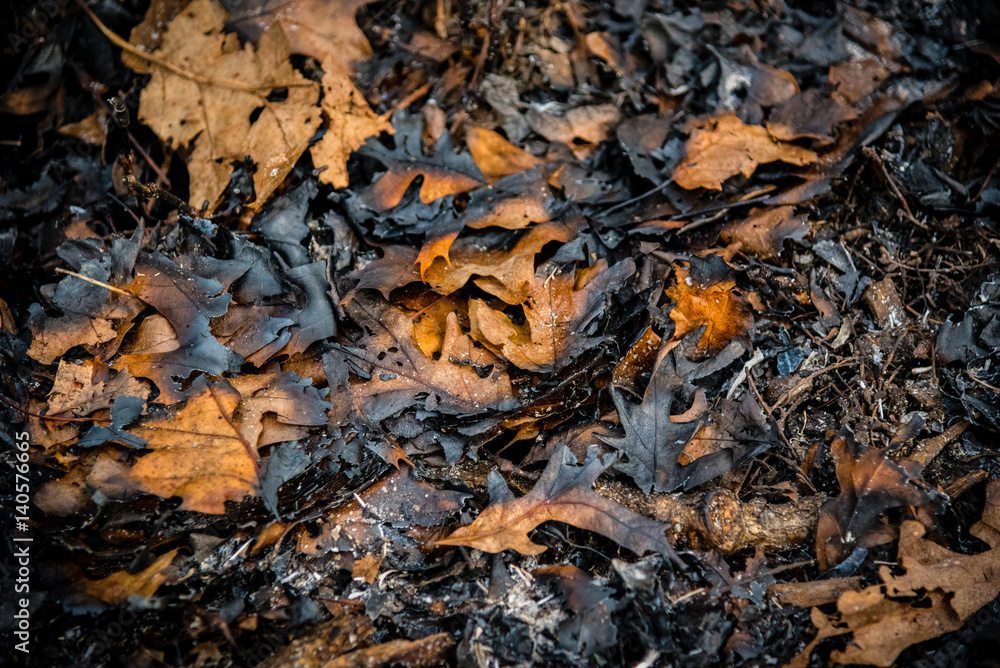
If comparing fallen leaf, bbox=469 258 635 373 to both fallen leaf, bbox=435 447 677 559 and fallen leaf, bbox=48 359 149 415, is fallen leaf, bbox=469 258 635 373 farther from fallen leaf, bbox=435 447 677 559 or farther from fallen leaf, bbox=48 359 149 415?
fallen leaf, bbox=48 359 149 415

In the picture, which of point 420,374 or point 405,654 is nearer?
point 405,654

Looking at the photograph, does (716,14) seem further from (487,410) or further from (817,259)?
(487,410)

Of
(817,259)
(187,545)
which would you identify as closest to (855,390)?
(817,259)

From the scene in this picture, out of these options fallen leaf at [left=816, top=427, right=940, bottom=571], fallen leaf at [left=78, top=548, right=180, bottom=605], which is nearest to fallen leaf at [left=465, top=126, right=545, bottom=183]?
fallen leaf at [left=816, top=427, right=940, bottom=571]

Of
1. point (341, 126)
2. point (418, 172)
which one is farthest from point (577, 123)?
point (341, 126)

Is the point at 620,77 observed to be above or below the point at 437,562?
above

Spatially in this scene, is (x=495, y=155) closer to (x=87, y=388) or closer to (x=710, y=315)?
(x=710, y=315)

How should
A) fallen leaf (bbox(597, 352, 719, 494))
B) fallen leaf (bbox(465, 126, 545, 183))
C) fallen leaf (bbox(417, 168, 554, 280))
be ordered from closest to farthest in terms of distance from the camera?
fallen leaf (bbox(597, 352, 719, 494)) < fallen leaf (bbox(417, 168, 554, 280)) < fallen leaf (bbox(465, 126, 545, 183))
